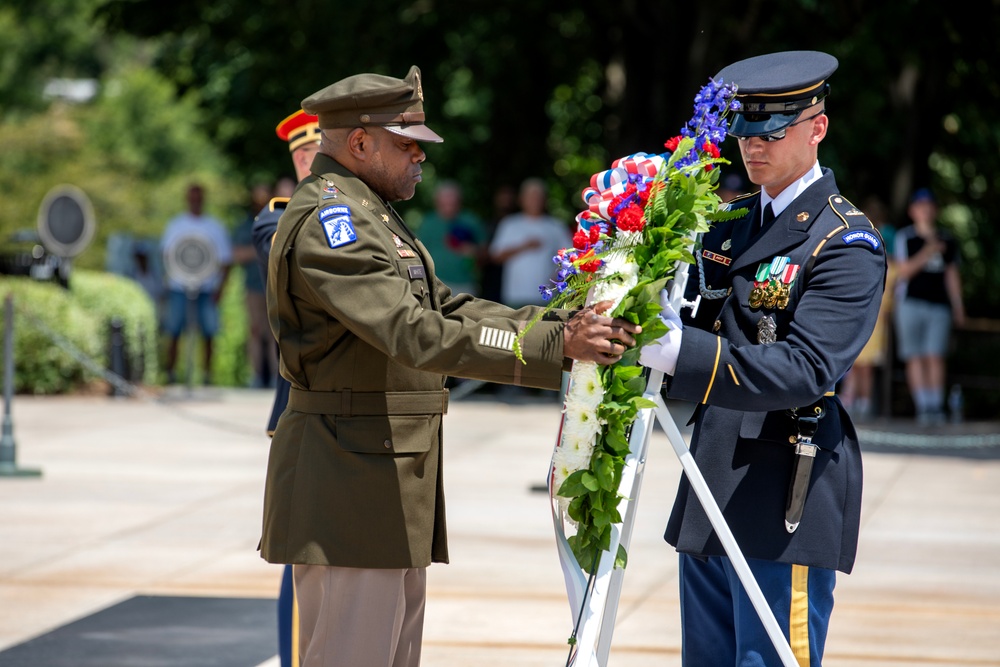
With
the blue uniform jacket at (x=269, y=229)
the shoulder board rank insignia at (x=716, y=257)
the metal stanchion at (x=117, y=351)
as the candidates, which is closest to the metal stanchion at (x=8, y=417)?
the metal stanchion at (x=117, y=351)

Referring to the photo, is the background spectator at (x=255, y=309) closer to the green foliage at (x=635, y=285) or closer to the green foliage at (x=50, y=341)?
the green foliage at (x=50, y=341)

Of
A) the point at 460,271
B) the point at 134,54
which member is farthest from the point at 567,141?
the point at 134,54

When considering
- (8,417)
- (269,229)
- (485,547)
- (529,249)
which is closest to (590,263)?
(269,229)

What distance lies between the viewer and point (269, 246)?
478cm

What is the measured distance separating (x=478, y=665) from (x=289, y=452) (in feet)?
6.99

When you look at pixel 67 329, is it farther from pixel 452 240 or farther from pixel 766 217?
pixel 766 217

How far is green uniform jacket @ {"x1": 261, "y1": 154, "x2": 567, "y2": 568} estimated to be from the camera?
3.44 m

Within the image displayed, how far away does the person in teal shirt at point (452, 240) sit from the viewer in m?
13.1

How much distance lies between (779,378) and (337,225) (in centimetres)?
112

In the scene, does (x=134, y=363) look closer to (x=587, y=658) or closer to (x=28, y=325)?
(x=28, y=325)

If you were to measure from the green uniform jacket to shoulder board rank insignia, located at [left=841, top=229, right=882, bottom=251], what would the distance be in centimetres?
70

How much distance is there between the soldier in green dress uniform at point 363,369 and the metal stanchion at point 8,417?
6118 millimetres

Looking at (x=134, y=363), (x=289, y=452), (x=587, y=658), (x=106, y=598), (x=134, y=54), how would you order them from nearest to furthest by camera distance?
1. (x=587, y=658)
2. (x=289, y=452)
3. (x=106, y=598)
4. (x=134, y=363)
5. (x=134, y=54)

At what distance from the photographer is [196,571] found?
7.04 m
